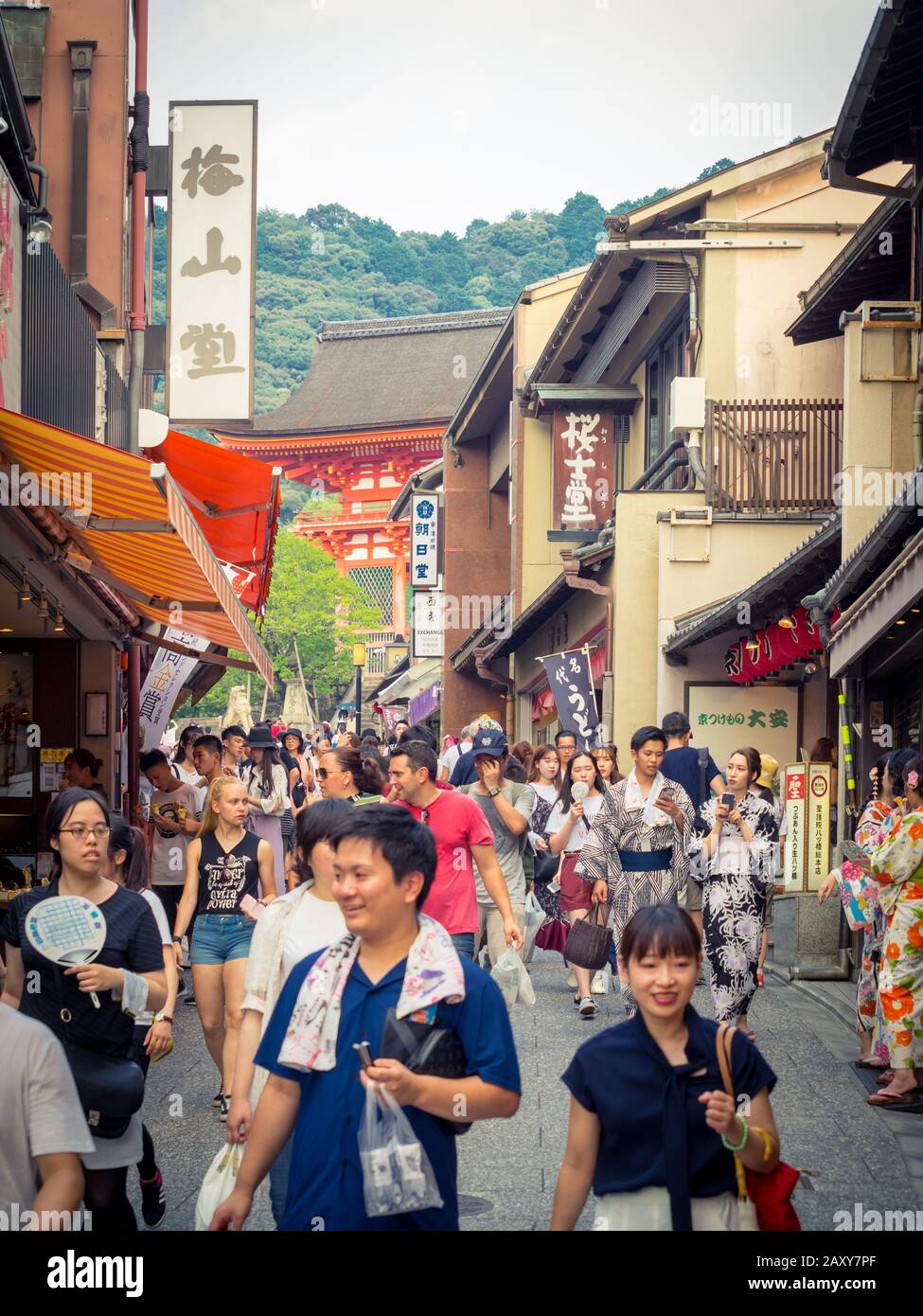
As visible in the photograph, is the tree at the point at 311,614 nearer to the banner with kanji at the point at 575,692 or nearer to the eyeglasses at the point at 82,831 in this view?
the banner with kanji at the point at 575,692

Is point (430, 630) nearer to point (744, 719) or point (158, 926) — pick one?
point (744, 719)

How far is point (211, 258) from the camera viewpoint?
49.7ft

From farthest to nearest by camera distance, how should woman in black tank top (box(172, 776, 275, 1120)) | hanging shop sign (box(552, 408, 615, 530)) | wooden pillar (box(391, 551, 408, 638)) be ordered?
wooden pillar (box(391, 551, 408, 638)) < hanging shop sign (box(552, 408, 615, 530)) < woman in black tank top (box(172, 776, 275, 1120))

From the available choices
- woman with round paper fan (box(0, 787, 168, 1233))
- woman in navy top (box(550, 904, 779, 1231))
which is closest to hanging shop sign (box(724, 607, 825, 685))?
woman with round paper fan (box(0, 787, 168, 1233))

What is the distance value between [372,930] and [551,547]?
24666 mm

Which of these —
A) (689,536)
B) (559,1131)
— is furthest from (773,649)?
(559,1131)

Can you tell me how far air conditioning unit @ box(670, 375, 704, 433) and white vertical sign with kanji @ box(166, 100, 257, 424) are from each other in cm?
544

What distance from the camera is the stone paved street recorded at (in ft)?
21.8

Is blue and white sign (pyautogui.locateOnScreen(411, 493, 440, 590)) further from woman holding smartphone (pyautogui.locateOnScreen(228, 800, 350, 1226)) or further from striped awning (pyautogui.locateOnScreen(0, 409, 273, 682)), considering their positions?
woman holding smartphone (pyautogui.locateOnScreen(228, 800, 350, 1226))

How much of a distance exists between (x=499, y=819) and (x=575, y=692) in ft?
29.8

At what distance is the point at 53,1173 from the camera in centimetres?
377

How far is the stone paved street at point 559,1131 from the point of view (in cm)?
666
